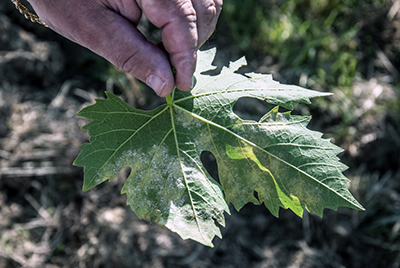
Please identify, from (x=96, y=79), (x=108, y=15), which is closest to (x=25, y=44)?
(x=96, y=79)

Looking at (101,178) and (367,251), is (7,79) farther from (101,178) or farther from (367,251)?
(367,251)

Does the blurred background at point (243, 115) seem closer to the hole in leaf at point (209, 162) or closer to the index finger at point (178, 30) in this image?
the hole in leaf at point (209, 162)

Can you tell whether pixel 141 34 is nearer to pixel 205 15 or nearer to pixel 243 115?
pixel 205 15

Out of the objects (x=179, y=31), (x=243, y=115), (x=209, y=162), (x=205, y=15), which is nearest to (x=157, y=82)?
(x=179, y=31)

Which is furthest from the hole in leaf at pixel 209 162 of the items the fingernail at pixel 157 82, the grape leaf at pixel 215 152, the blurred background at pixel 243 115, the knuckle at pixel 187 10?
the knuckle at pixel 187 10

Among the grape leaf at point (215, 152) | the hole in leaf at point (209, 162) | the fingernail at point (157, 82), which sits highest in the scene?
the fingernail at point (157, 82)
